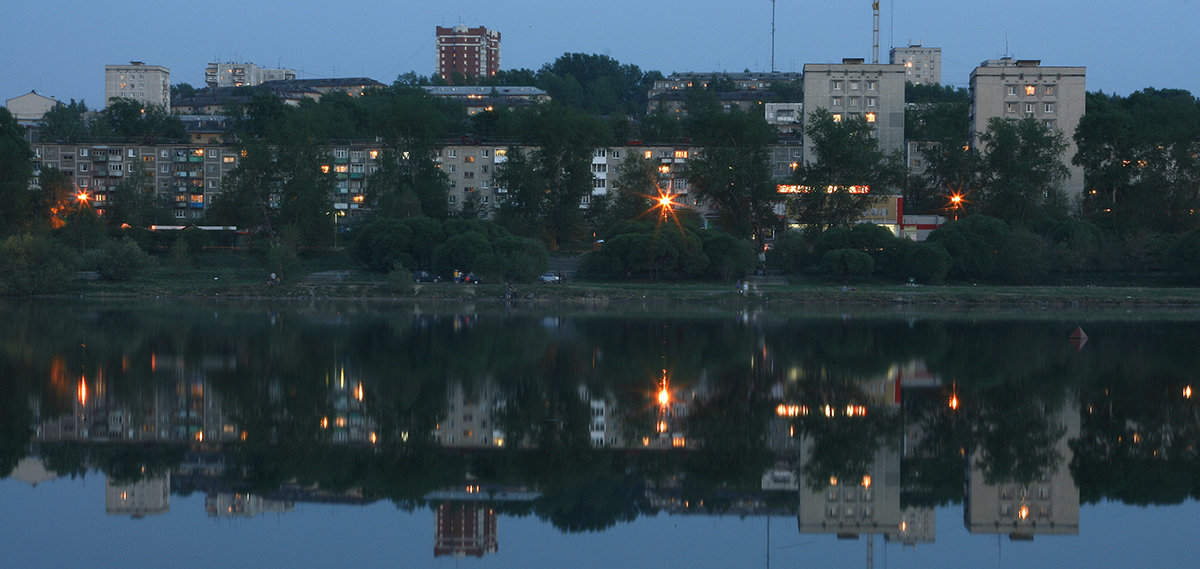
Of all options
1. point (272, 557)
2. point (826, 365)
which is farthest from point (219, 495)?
point (826, 365)

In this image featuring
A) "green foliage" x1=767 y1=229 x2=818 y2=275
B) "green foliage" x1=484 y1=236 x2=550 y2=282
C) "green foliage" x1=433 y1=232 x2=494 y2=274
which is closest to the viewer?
"green foliage" x1=484 y1=236 x2=550 y2=282

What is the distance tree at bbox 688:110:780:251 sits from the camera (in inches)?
3346

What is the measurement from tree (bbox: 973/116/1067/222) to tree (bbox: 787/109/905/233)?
6946 millimetres

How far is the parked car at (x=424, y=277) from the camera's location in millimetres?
72438

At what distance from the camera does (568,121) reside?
90875 mm

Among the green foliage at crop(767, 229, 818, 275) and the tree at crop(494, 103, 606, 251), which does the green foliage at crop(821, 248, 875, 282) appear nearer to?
the green foliage at crop(767, 229, 818, 275)

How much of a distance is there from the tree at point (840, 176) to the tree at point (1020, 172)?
22.8ft

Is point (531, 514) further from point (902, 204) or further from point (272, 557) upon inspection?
point (902, 204)

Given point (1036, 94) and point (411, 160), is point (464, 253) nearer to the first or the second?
point (411, 160)

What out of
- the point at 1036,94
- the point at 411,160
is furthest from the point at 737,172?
the point at 1036,94

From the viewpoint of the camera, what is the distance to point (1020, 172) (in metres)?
84.3

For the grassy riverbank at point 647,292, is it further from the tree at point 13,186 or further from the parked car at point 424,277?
the tree at point 13,186

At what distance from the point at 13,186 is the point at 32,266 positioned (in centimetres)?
1614

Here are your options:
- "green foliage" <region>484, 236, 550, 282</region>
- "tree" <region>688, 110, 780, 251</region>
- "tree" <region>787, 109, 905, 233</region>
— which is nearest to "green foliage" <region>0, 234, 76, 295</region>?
"green foliage" <region>484, 236, 550, 282</region>
